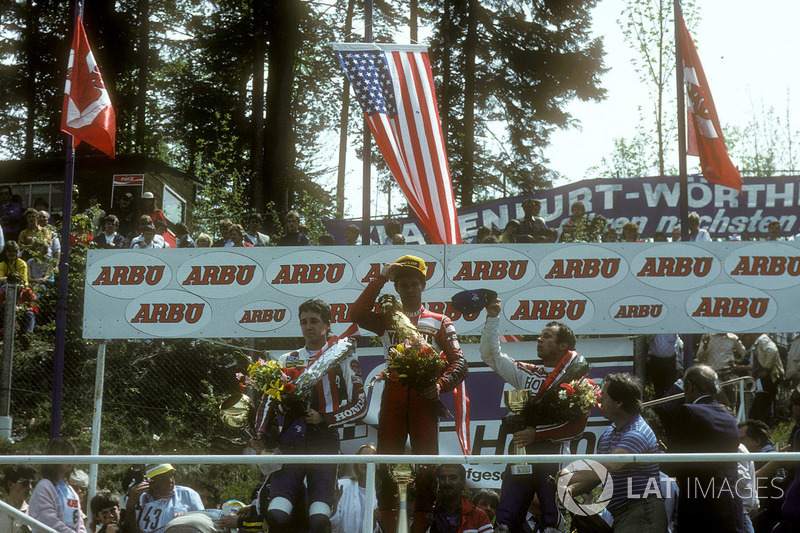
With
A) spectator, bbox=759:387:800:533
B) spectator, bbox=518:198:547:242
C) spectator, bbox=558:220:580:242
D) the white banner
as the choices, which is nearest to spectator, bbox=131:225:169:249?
the white banner

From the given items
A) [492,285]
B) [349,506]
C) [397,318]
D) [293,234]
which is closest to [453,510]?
[349,506]

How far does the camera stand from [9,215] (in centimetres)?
1844

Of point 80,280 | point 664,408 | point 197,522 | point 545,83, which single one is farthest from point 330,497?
point 545,83

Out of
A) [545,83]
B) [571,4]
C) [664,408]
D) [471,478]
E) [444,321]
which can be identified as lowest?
[471,478]

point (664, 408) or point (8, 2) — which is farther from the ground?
point (8, 2)

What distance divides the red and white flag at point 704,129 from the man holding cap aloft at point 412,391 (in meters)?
6.17

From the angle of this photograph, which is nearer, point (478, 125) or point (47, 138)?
point (478, 125)

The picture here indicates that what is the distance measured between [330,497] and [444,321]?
169cm

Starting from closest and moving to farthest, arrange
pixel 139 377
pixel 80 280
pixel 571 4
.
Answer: pixel 139 377
pixel 80 280
pixel 571 4

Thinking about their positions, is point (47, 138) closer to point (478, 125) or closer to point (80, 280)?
point (478, 125)

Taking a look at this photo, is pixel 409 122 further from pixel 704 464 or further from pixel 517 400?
pixel 704 464

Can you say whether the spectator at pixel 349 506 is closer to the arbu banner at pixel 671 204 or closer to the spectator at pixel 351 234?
the spectator at pixel 351 234

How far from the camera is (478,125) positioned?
86.9ft

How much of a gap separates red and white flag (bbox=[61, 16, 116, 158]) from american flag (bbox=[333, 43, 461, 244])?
9.24 ft
